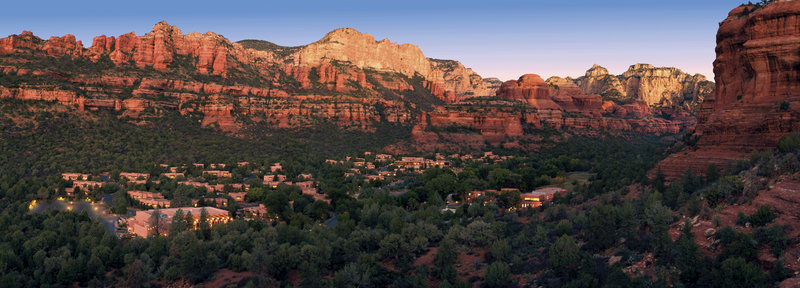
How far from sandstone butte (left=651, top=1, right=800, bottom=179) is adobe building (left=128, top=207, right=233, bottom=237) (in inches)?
1729

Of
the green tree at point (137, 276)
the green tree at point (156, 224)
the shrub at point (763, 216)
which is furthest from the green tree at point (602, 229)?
the green tree at point (156, 224)

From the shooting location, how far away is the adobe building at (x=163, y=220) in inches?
1905

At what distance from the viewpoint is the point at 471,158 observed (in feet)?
355

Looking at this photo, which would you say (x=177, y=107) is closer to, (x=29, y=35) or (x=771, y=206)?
(x=29, y=35)

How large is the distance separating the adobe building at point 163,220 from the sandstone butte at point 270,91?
192 feet

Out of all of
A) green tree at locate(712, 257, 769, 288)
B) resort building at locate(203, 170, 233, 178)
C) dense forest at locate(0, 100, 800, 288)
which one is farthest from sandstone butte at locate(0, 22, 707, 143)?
green tree at locate(712, 257, 769, 288)

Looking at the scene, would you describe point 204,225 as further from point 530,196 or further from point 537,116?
point 537,116

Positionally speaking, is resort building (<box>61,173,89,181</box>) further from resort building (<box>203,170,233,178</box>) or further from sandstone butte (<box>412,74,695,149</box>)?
sandstone butte (<box>412,74,695,149</box>)

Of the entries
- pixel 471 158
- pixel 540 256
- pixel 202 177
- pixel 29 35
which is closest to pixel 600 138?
pixel 471 158

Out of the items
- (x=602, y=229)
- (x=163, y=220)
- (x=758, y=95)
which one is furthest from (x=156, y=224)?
(x=758, y=95)

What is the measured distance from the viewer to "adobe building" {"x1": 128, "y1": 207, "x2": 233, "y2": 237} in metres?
48.4

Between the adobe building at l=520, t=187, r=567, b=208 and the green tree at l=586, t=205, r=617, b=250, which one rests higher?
the green tree at l=586, t=205, r=617, b=250

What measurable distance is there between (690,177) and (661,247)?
1334cm

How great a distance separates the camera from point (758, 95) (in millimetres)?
37500
